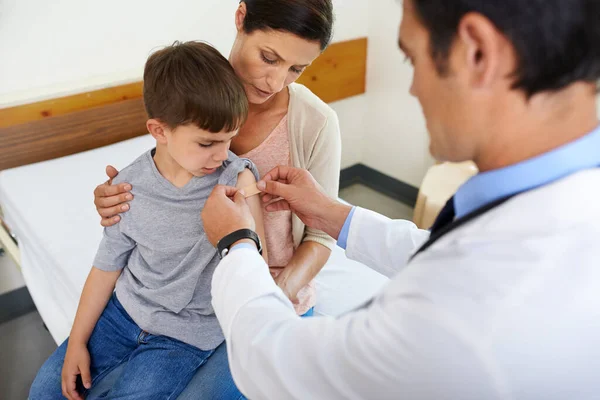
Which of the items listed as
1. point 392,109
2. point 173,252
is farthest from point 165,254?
point 392,109

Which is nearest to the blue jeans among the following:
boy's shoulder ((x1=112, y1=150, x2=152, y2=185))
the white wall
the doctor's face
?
boy's shoulder ((x1=112, y1=150, x2=152, y2=185))

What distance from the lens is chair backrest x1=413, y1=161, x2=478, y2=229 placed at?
273cm

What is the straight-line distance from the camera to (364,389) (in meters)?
0.77

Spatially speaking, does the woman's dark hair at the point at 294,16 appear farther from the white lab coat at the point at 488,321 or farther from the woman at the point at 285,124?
the white lab coat at the point at 488,321

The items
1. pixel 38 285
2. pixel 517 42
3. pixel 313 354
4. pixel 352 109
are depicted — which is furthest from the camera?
pixel 352 109

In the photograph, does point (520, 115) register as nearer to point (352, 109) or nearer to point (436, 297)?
point (436, 297)

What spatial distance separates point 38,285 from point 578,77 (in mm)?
1970

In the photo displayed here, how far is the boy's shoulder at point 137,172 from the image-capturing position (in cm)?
136

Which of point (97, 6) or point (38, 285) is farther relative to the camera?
point (97, 6)

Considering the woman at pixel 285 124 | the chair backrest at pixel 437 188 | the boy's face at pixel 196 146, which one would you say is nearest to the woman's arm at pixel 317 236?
the woman at pixel 285 124

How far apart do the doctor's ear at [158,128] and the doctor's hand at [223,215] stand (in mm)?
197

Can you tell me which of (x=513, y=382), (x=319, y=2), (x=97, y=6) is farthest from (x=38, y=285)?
(x=513, y=382)

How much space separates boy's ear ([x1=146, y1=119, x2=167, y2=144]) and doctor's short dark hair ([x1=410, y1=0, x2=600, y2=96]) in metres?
0.76

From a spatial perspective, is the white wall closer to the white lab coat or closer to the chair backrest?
the chair backrest
